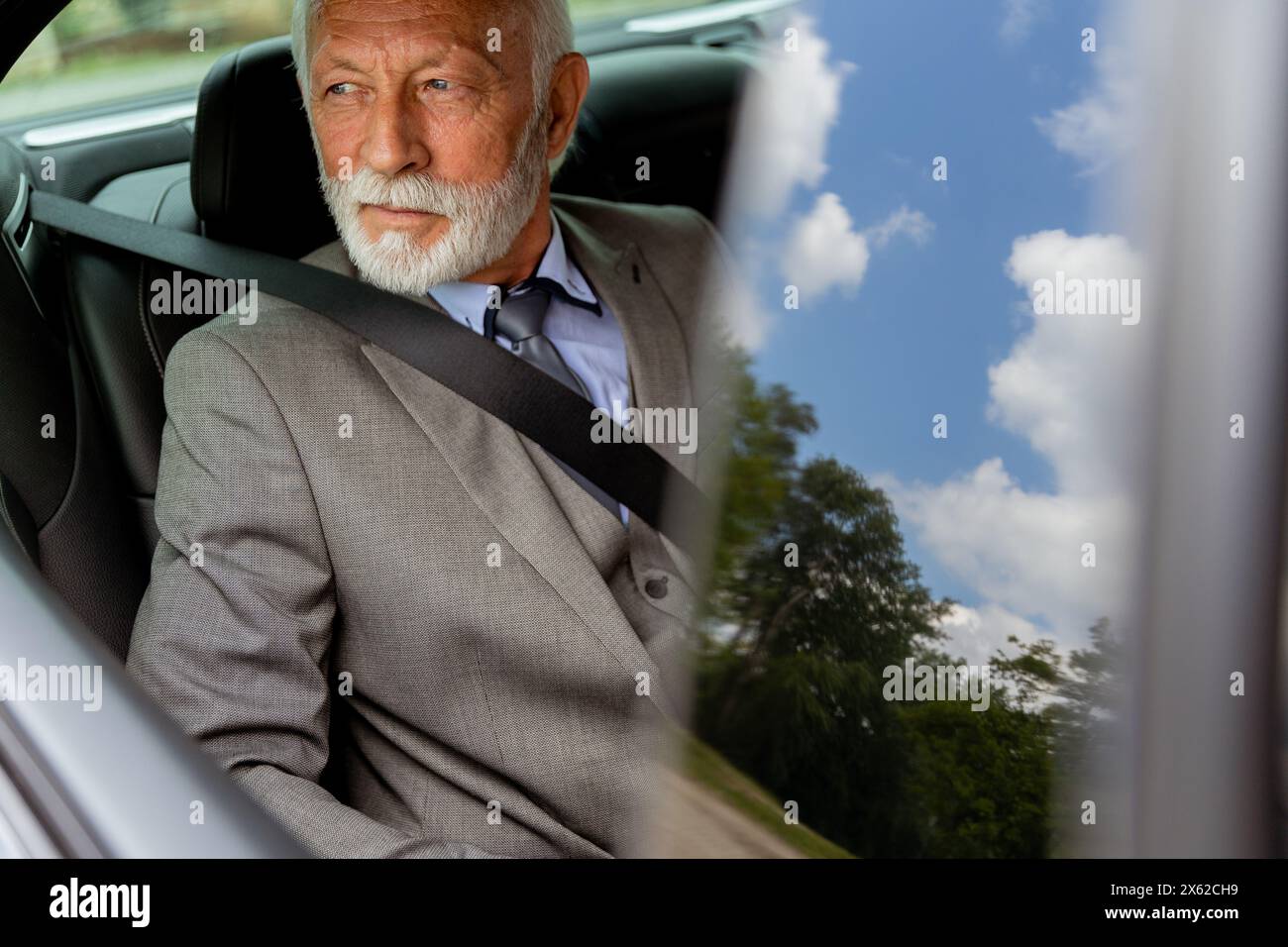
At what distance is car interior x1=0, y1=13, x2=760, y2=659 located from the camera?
163cm

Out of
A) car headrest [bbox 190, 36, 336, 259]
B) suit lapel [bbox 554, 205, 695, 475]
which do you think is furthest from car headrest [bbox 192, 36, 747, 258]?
suit lapel [bbox 554, 205, 695, 475]

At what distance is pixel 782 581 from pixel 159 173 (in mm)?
1768

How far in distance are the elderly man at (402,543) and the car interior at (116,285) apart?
16 centimetres

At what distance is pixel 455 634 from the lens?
1465mm

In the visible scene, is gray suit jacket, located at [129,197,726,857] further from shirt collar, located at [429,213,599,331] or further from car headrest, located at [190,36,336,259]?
car headrest, located at [190,36,336,259]

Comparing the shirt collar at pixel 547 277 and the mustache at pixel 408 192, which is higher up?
the mustache at pixel 408 192

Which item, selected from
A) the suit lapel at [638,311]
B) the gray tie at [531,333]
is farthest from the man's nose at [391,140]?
the suit lapel at [638,311]

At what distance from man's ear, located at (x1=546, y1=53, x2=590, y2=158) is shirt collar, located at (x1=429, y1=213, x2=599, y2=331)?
0.34 ft

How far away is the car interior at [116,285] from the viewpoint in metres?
1.63

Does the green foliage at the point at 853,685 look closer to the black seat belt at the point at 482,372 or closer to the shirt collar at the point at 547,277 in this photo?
the black seat belt at the point at 482,372

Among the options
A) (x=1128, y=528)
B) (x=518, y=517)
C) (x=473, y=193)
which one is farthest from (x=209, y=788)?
(x=473, y=193)

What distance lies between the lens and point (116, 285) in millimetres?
1877

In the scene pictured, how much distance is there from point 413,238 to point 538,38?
1.17 feet
